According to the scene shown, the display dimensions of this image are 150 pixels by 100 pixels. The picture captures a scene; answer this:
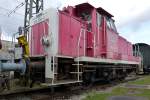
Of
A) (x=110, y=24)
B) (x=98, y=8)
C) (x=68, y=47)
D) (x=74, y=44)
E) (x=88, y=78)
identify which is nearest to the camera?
(x=68, y=47)

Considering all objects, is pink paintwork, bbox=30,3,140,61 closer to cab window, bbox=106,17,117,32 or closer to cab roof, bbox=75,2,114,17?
cab roof, bbox=75,2,114,17

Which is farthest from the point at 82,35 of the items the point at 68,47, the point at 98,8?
the point at 98,8

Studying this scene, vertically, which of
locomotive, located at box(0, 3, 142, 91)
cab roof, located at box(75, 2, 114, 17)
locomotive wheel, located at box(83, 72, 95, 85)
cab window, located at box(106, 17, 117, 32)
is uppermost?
cab roof, located at box(75, 2, 114, 17)

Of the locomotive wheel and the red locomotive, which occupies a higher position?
the red locomotive

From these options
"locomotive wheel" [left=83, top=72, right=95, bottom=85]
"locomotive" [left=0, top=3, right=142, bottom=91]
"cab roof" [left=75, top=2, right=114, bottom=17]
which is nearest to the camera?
"locomotive" [left=0, top=3, right=142, bottom=91]

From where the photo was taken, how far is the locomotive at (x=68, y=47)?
8586mm

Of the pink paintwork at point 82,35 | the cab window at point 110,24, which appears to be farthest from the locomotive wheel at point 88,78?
the cab window at point 110,24

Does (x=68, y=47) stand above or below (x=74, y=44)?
below

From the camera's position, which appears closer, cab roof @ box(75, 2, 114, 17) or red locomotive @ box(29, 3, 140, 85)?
red locomotive @ box(29, 3, 140, 85)

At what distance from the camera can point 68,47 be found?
30.8 feet

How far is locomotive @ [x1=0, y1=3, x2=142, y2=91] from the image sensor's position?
8586mm

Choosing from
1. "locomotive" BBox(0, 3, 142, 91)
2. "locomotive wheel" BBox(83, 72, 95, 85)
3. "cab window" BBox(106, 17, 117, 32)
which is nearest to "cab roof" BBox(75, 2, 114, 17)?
"locomotive" BBox(0, 3, 142, 91)

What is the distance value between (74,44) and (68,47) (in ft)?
1.54

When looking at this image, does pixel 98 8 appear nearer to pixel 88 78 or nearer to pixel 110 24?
pixel 110 24
